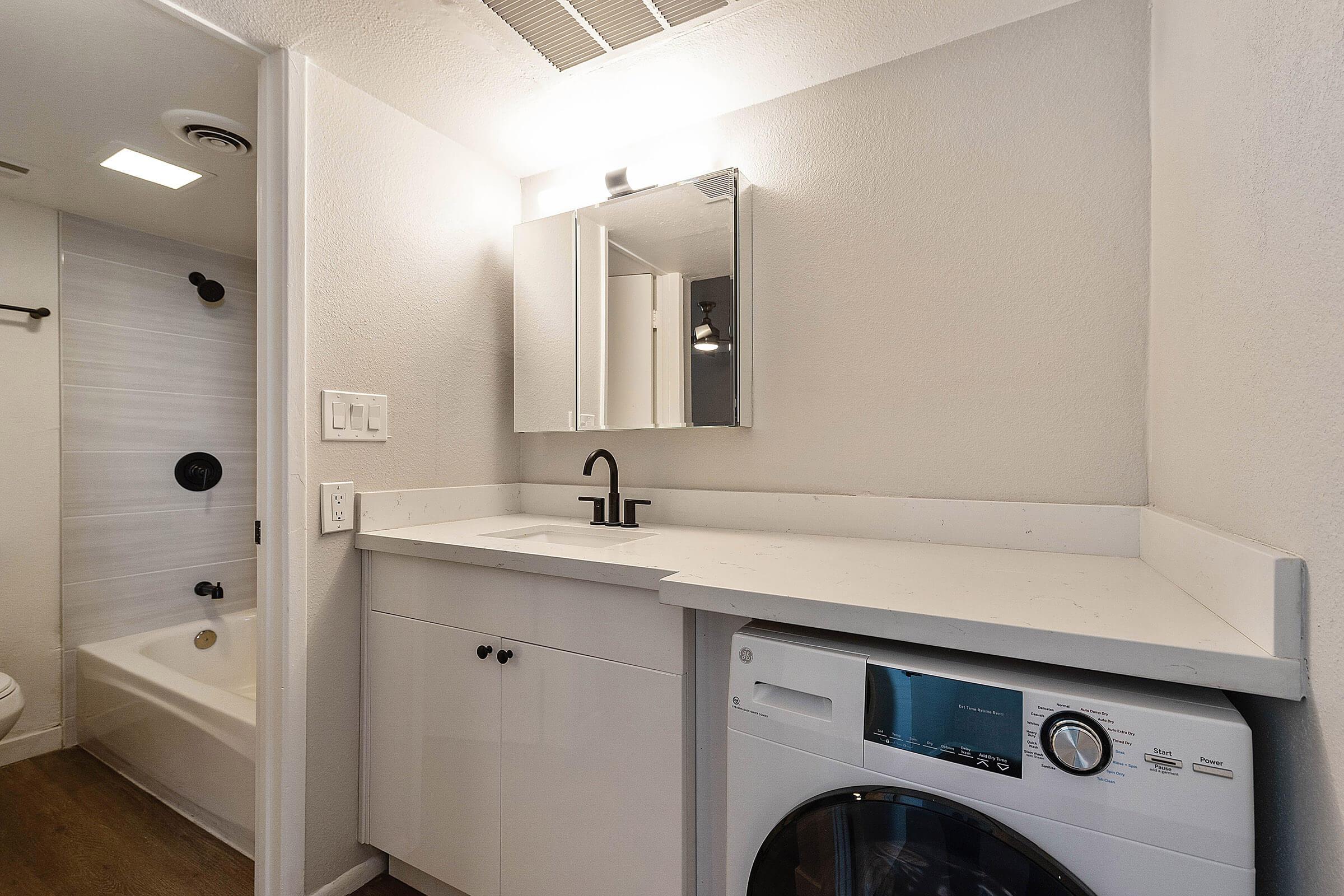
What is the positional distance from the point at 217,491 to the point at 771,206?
2751mm

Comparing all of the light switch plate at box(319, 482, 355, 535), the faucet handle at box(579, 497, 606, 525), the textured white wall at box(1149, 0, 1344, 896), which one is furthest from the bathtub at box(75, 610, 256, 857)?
the textured white wall at box(1149, 0, 1344, 896)

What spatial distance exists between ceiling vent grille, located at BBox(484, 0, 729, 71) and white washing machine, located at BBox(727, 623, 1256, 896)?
1.34m

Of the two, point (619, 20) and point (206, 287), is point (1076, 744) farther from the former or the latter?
point (206, 287)

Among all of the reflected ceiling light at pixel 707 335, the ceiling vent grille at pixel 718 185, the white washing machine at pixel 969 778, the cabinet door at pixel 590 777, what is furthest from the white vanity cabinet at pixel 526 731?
the ceiling vent grille at pixel 718 185

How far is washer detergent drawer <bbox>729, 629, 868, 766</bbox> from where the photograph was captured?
857 mm

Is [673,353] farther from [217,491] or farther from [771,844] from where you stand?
[217,491]

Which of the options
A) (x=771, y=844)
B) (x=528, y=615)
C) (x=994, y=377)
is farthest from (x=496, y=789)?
(x=994, y=377)

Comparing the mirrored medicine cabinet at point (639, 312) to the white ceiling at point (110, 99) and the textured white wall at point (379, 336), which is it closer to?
the textured white wall at point (379, 336)

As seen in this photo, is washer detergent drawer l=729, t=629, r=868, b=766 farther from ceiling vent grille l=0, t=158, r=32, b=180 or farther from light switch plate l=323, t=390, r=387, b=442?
ceiling vent grille l=0, t=158, r=32, b=180

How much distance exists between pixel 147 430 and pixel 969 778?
3.18 m

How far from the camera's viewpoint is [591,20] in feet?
4.52

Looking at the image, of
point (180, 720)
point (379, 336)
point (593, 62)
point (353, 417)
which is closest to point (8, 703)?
point (180, 720)

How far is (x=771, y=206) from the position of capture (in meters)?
1.70

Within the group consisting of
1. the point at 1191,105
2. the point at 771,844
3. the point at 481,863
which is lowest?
the point at 481,863
